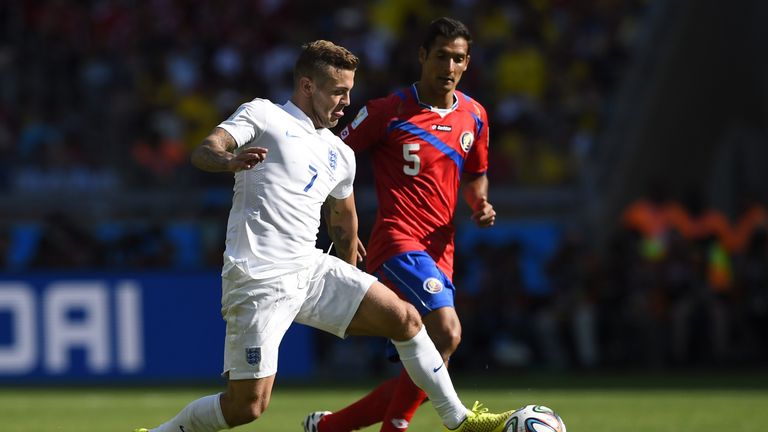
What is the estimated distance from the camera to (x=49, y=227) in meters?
16.9

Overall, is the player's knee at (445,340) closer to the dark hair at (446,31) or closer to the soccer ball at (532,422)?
the soccer ball at (532,422)

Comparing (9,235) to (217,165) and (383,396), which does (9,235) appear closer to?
(383,396)

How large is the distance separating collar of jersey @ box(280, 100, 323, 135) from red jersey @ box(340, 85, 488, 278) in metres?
1.05

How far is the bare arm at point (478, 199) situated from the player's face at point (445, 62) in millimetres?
691

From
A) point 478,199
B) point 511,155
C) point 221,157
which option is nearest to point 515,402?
point 478,199

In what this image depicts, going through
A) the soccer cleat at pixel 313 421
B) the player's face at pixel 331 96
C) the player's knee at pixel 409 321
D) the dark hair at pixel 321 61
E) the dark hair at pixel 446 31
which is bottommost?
the soccer cleat at pixel 313 421

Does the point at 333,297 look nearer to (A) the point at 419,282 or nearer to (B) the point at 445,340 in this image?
(A) the point at 419,282

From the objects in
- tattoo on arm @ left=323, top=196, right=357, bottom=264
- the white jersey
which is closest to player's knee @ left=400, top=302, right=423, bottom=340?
tattoo on arm @ left=323, top=196, right=357, bottom=264

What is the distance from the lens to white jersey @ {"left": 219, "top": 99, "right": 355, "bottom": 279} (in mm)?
7000

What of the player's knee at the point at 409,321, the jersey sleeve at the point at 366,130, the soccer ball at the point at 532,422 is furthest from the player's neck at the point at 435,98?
the soccer ball at the point at 532,422

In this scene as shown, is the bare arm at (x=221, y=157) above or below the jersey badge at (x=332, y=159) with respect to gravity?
above

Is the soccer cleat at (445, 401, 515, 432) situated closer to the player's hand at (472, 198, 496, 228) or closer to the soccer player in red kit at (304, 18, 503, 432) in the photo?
the soccer player in red kit at (304, 18, 503, 432)

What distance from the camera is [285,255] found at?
709cm

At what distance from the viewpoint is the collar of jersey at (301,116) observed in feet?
23.6
